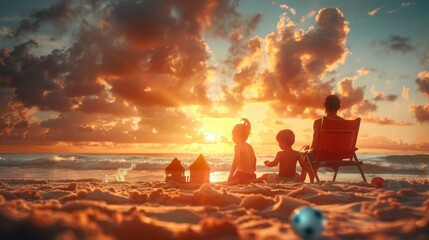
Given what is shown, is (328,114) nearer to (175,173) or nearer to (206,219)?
(175,173)

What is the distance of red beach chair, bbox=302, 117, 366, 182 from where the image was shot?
752cm

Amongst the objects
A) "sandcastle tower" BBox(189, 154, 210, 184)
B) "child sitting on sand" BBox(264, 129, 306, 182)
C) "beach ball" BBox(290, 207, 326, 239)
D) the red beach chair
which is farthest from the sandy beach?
"sandcastle tower" BBox(189, 154, 210, 184)

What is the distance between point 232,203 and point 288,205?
75 centimetres

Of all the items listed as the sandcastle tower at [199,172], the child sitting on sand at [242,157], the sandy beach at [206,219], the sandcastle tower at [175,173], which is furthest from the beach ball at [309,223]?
the sandcastle tower at [175,173]

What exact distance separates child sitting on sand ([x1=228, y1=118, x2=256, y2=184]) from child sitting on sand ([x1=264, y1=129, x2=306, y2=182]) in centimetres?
42

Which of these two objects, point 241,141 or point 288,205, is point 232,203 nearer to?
point 288,205

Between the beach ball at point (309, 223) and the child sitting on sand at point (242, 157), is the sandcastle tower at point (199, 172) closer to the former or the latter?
the child sitting on sand at point (242, 157)

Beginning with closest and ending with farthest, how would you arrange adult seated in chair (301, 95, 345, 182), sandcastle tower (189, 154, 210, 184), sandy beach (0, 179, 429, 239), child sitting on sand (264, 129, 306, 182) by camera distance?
sandy beach (0, 179, 429, 239) < child sitting on sand (264, 129, 306, 182) < adult seated in chair (301, 95, 345, 182) < sandcastle tower (189, 154, 210, 184)

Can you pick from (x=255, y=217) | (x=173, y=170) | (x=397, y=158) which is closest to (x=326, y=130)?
(x=173, y=170)

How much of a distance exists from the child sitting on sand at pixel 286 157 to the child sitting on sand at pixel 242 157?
0.42 m

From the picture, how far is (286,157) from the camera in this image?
24.5 ft

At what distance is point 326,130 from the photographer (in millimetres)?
7527

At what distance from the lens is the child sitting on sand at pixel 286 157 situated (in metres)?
7.43

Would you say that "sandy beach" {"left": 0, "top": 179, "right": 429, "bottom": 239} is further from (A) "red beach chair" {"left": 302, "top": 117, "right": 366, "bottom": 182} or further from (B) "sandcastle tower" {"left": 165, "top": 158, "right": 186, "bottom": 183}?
(B) "sandcastle tower" {"left": 165, "top": 158, "right": 186, "bottom": 183}
